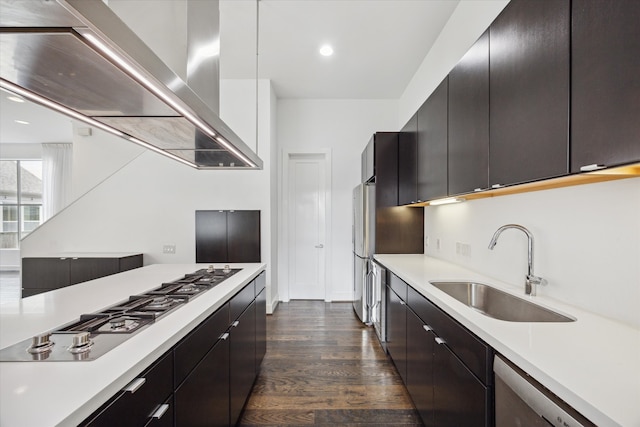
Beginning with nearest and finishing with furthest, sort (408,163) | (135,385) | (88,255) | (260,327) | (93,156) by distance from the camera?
1. (135,385)
2. (260,327)
3. (408,163)
4. (88,255)
5. (93,156)

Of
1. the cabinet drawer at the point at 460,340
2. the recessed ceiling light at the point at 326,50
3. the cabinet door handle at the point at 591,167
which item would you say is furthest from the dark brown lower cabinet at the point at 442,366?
the recessed ceiling light at the point at 326,50

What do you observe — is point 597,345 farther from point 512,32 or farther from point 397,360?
point 397,360

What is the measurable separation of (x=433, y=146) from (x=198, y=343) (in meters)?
2.11

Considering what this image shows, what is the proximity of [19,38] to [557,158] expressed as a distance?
Answer: 1.67 meters

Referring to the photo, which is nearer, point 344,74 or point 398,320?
point 398,320

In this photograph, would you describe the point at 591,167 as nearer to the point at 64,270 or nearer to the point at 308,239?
the point at 308,239

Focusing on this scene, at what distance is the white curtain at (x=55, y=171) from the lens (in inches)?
227

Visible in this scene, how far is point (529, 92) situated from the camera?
1.21 meters

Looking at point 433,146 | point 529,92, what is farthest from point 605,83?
point 433,146

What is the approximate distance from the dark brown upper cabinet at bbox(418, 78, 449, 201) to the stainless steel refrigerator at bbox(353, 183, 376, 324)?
0.87m

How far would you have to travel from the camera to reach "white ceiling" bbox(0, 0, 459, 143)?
107 inches

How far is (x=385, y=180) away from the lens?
337 cm

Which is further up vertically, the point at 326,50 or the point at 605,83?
the point at 326,50

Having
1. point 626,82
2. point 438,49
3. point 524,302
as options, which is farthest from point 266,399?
point 438,49
